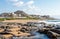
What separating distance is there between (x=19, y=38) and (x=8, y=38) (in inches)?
69.9

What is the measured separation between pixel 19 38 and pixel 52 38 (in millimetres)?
5265

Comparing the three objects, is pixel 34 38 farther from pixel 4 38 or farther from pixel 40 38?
pixel 4 38

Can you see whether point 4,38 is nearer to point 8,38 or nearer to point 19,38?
point 8,38

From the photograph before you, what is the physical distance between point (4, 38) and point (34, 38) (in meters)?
4.80

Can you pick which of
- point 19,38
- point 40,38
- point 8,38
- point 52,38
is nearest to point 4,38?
point 8,38

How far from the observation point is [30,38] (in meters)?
26.2

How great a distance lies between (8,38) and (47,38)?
632 cm

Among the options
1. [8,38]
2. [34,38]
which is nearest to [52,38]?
[34,38]

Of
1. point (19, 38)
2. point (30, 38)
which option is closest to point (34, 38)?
point (30, 38)

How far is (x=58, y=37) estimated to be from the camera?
25359 mm

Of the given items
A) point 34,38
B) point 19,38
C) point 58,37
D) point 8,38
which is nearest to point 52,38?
point 58,37

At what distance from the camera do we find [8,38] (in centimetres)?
2664

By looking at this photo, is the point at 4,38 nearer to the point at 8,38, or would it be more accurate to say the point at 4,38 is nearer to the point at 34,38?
the point at 8,38

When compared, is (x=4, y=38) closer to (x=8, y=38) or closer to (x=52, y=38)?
(x=8, y=38)
